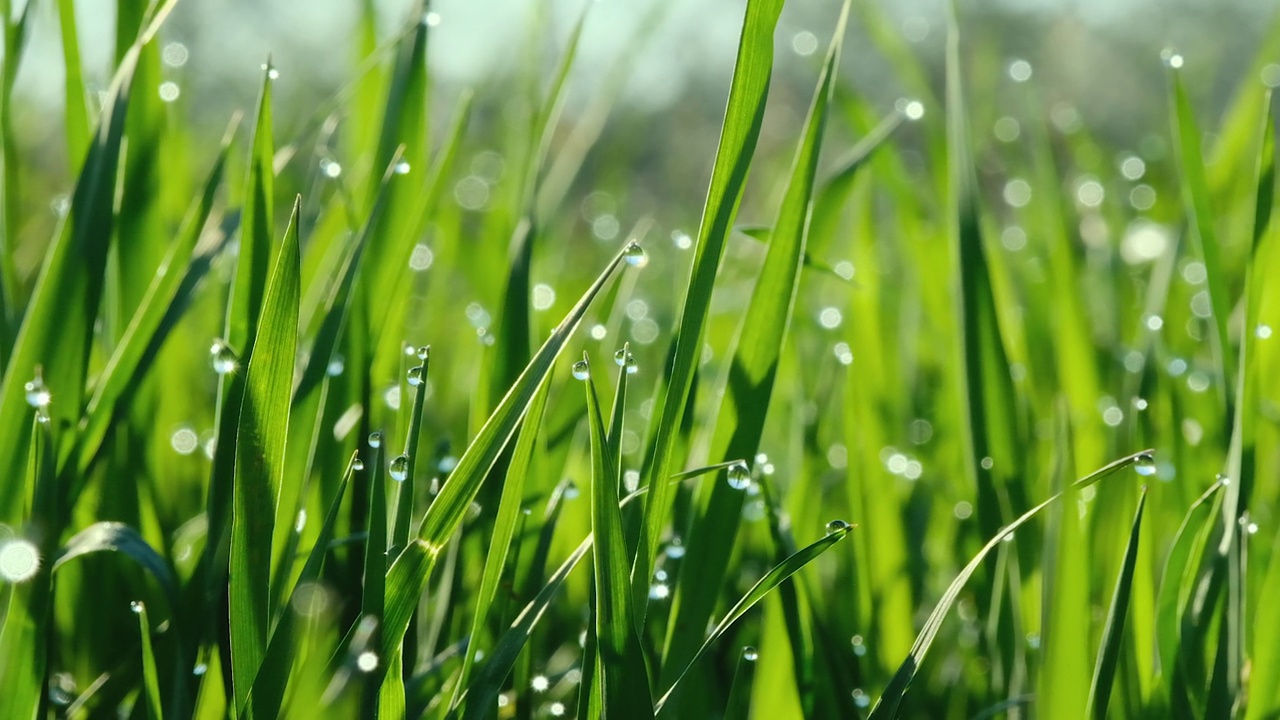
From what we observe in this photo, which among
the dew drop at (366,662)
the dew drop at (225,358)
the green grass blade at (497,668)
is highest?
the dew drop at (225,358)

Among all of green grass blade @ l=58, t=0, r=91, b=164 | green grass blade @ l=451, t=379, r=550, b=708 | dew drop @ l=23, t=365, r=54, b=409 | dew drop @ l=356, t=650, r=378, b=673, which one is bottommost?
dew drop @ l=356, t=650, r=378, b=673

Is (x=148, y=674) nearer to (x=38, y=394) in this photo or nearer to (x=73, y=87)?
(x=38, y=394)

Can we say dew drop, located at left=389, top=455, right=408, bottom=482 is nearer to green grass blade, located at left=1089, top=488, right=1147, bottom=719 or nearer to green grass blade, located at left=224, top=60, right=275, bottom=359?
green grass blade, located at left=224, top=60, right=275, bottom=359

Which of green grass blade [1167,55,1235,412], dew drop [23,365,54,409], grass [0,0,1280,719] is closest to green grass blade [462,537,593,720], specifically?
grass [0,0,1280,719]

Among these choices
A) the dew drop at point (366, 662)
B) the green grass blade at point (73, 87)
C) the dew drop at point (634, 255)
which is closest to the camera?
the dew drop at point (366, 662)

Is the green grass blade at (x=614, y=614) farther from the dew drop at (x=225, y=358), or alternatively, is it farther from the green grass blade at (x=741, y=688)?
the dew drop at (x=225, y=358)

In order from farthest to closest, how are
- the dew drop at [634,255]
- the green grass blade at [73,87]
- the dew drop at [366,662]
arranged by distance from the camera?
1. the green grass blade at [73,87]
2. the dew drop at [634,255]
3. the dew drop at [366,662]

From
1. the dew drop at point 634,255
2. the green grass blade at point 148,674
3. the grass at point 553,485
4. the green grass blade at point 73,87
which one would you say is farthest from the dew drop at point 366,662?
the green grass blade at point 73,87
